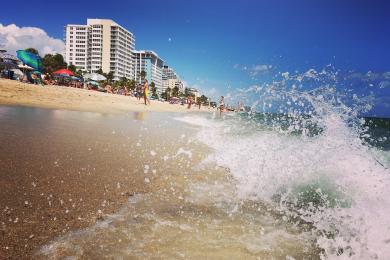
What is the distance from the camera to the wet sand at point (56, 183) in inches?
103

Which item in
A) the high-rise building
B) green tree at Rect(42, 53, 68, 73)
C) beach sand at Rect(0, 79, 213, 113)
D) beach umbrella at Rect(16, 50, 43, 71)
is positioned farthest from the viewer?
the high-rise building

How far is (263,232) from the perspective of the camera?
119 inches

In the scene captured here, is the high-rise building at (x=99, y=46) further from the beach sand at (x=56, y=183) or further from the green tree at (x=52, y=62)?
the beach sand at (x=56, y=183)

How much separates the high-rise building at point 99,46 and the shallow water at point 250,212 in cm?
17286

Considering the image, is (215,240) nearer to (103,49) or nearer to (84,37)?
(103,49)

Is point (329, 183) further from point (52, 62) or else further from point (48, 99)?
point (52, 62)

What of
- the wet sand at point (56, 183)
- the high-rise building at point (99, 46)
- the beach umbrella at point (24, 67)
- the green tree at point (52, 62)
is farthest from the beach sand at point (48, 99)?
the high-rise building at point (99, 46)

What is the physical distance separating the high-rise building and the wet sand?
563 feet

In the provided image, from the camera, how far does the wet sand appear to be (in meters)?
2.61

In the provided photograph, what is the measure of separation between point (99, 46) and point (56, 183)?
188 meters

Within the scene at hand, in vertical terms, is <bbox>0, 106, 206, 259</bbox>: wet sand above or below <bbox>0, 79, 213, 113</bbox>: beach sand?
below

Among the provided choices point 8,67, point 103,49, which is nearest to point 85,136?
point 8,67

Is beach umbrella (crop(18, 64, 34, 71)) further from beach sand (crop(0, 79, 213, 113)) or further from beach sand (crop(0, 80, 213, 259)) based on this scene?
beach sand (crop(0, 80, 213, 259))

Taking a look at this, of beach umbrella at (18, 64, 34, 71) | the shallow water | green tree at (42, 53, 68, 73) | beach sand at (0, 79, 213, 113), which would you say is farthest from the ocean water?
green tree at (42, 53, 68, 73)
